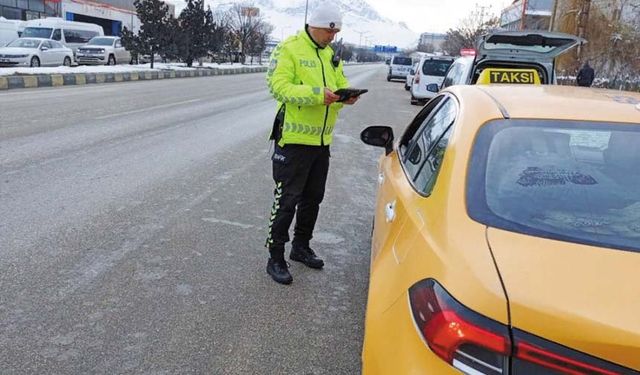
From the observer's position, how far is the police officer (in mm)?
3525

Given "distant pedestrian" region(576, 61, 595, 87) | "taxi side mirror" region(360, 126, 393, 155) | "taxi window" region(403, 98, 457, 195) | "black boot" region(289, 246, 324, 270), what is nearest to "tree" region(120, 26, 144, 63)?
"distant pedestrian" region(576, 61, 595, 87)

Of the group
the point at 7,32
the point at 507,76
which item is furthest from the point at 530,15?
the point at 507,76

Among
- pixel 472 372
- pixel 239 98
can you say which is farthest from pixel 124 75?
pixel 472 372

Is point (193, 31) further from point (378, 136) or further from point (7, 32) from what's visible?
point (378, 136)

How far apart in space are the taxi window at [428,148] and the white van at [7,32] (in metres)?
34.6

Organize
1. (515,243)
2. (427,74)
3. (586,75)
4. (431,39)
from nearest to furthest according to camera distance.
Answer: (515,243), (427,74), (586,75), (431,39)

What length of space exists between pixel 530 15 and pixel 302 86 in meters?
45.8

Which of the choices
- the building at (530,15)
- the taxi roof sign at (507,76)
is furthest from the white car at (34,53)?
the building at (530,15)

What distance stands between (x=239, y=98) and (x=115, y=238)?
14137mm

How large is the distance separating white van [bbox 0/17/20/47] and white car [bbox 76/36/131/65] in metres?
4.25

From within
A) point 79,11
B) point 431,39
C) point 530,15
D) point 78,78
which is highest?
point 431,39

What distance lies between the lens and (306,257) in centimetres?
421

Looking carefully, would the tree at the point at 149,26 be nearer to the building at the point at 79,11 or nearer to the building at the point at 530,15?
the building at the point at 79,11

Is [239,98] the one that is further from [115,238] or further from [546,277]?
[546,277]
